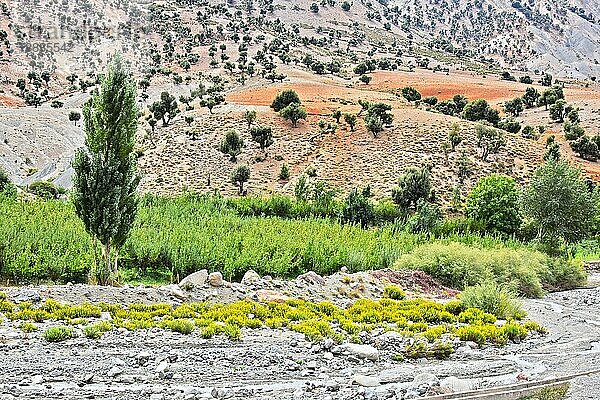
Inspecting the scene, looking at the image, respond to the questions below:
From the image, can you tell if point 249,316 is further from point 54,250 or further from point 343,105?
point 343,105

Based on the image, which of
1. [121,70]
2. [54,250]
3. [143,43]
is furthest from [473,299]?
[143,43]

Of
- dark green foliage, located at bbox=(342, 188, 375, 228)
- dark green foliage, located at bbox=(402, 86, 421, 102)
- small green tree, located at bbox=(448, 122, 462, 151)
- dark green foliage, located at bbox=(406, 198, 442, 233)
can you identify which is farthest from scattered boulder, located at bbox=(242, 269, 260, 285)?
dark green foliage, located at bbox=(402, 86, 421, 102)

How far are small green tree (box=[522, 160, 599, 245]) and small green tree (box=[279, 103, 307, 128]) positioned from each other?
1059 inches

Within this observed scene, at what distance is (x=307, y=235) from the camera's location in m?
27.2

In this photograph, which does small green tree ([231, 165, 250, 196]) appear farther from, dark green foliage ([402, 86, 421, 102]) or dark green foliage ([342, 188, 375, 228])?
dark green foliage ([402, 86, 421, 102])

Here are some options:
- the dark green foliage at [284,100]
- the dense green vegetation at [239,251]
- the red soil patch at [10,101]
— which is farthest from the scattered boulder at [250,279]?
the red soil patch at [10,101]

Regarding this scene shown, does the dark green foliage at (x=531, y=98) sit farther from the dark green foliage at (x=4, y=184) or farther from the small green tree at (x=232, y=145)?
the dark green foliage at (x=4, y=184)

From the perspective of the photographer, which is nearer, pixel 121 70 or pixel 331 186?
pixel 121 70

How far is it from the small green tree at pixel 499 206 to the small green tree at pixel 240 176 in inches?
640

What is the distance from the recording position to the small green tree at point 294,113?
53.9 meters

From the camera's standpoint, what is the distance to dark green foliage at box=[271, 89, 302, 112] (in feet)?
189

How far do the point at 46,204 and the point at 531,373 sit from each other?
2428 centimetres

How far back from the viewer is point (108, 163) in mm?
15938

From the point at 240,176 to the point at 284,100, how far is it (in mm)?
17016
